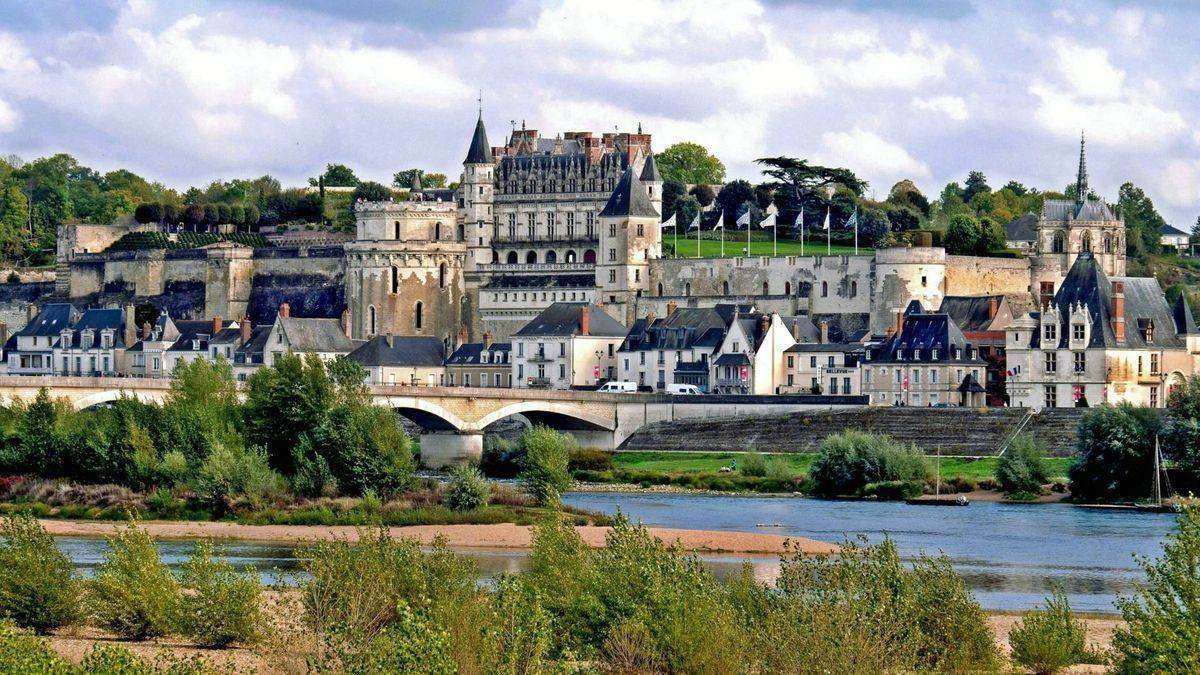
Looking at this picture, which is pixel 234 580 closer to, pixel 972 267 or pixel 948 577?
pixel 948 577

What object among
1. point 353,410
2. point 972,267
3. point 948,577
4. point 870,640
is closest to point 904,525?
point 353,410

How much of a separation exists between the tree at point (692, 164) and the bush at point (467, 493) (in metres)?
72.9

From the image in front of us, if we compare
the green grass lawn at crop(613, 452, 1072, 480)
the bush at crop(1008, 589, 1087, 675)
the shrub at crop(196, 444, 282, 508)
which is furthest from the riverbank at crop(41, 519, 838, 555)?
the green grass lawn at crop(613, 452, 1072, 480)

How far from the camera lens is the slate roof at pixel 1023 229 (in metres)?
96.6

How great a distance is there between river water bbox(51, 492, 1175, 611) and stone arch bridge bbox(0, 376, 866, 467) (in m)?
8.69

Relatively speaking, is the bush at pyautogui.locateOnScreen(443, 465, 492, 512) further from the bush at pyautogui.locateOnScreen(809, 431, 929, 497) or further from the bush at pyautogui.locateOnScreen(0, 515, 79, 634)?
the bush at pyautogui.locateOnScreen(0, 515, 79, 634)

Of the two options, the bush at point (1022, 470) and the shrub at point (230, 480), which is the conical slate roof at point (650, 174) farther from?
the shrub at point (230, 480)

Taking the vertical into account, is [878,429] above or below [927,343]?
below

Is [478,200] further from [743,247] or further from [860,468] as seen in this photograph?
[860,468]

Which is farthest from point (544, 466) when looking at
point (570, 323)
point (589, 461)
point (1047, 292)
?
point (1047, 292)

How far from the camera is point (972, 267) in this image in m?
83.9

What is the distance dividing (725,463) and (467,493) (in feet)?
56.2

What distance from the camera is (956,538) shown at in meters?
44.1

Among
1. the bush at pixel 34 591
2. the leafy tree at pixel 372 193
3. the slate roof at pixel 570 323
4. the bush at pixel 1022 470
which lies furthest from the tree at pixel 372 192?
the bush at pixel 34 591
